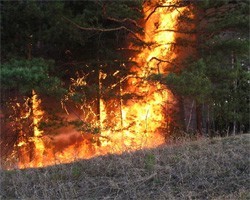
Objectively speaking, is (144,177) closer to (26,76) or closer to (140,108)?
(26,76)

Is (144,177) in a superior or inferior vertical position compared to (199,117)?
inferior

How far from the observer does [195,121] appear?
14766 mm

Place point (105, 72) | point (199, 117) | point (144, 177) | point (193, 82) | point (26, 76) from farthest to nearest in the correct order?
point (199, 117), point (105, 72), point (193, 82), point (26, 76), point (144, 177)

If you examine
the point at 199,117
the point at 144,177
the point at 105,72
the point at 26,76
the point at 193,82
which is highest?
the point at 105,72

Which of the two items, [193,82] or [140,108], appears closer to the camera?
[193,82]

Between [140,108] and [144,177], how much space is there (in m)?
7.62

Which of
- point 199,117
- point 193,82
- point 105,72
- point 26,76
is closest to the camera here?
point 26,76

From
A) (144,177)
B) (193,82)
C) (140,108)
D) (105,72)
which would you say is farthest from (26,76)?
(140,108)

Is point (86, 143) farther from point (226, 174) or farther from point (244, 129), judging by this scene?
point (226, 174)

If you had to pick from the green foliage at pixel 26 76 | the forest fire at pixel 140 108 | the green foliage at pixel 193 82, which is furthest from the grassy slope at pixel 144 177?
the forest fire at pixel 140 108

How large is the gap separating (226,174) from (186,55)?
22.0 feet

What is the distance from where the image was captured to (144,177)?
7051mm

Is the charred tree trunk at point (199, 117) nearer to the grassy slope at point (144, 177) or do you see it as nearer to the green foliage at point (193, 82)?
the green foliage at point (193, 82)

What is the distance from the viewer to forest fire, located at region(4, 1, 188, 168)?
531 inches
